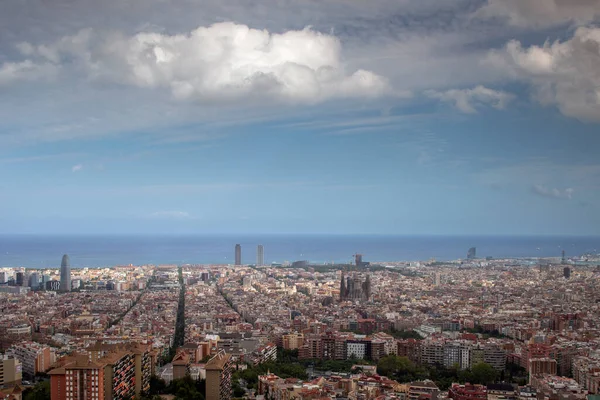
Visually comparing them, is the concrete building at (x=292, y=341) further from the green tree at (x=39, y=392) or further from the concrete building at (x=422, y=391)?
the green tree at (x=39, y=392)

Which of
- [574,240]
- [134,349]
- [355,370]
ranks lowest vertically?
[355,370]

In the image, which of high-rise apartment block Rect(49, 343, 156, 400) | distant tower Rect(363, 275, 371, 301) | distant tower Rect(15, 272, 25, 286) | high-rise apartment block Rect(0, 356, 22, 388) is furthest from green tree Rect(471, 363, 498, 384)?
distant tower Rect(15, 272, 25, 286)

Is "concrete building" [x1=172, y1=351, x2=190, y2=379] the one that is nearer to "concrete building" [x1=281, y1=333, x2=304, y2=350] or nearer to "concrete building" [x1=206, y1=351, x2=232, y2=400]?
"concrete building" [x1=206, y1=351, x2=232, y2=400]

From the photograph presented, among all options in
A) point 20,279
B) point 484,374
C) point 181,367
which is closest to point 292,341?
point 181,367

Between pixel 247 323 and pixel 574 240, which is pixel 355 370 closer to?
pixel 247 323

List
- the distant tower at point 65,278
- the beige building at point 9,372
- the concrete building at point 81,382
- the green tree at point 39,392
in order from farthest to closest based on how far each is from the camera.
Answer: the distant tower at point 65,278
the beige building at point 9,372
the green tree at point 39,392
the concrete building at point 81,382

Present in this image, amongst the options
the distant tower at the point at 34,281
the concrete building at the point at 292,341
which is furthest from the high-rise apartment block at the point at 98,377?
the distant tower at the point at 34,281

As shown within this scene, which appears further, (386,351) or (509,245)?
(509,245)

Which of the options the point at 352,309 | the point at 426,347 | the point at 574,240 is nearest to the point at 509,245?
the point at 574,240

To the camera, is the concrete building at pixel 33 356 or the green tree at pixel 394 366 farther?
the green tree at pixel 394 366
